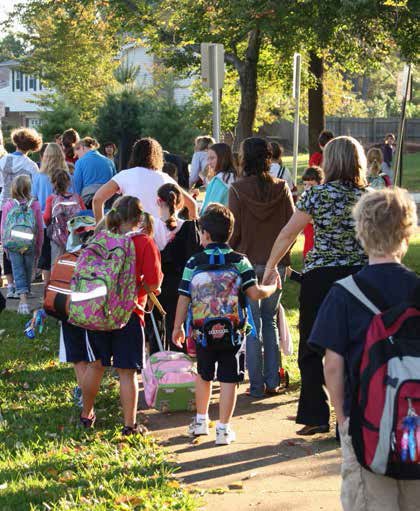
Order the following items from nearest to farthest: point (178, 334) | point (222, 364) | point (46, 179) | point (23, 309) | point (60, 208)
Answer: point (222, 364)
point (178, 334)
point (60, 208)
point (23, 309)
point (46, 179)

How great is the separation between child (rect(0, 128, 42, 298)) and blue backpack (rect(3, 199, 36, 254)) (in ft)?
2.78

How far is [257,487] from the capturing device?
18.4 feet

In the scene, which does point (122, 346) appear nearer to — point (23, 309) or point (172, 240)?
point (172, 240)

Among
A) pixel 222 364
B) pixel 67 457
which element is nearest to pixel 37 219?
pixel 222 364

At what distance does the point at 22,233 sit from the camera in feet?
36.9

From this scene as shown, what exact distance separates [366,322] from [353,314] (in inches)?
2.3

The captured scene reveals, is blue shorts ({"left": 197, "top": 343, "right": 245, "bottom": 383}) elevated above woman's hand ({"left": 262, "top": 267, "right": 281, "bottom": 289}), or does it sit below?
below

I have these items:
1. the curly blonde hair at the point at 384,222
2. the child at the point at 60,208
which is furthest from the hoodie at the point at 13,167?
the curly blonde hair at the point at 384,222

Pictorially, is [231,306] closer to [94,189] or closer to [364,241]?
[364,241]

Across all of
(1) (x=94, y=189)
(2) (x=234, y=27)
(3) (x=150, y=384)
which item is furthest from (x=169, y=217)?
(2) (x=234, y=27)

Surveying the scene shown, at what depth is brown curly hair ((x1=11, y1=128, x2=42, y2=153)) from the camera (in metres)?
11.9

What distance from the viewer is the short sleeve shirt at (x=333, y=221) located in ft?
19.9

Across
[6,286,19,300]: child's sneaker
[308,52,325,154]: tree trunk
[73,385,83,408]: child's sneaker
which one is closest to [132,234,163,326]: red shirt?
[73,385,83,408]: child's sneaker

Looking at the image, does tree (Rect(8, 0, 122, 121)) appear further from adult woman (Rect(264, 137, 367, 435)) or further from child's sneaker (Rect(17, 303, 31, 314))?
adult woman (Rect(264, 137, 367, 435))
